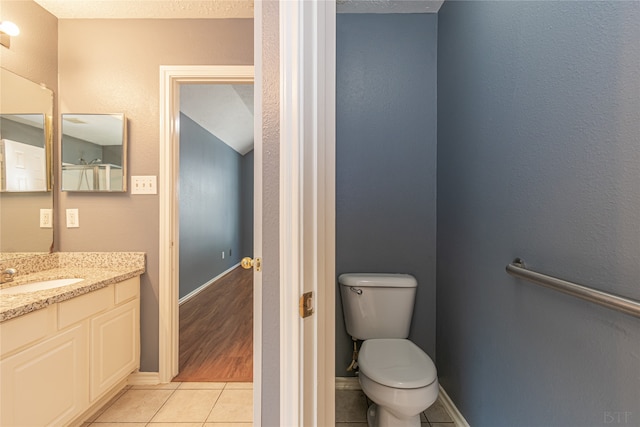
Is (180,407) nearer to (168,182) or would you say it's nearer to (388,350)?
(388,350)

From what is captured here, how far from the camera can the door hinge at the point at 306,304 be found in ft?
1.85

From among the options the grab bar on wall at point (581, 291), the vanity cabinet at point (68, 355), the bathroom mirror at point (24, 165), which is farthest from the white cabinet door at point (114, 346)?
the grab bar on wall at point (581, 291)

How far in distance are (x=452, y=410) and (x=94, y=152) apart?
276cm

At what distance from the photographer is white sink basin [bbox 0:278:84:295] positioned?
4.36 ft

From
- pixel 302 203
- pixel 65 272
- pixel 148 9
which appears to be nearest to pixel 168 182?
pixel 65 272

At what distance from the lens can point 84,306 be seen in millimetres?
1389

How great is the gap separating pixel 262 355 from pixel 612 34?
4.10ft

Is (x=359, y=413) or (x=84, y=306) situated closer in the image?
(x=84, y=306)

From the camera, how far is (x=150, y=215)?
1818 mm

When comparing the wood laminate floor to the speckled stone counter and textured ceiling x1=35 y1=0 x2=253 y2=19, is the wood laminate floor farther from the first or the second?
textured ceiling x1=35 y1=0 x2=253 y2=19

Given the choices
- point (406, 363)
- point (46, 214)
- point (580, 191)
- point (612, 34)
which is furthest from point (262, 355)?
point (46, 214)

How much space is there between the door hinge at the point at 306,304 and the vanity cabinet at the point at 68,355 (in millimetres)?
1299

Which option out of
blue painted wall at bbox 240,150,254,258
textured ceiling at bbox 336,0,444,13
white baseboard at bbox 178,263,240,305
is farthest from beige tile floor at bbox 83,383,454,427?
blue painted wall at bbox 240,150,254,258

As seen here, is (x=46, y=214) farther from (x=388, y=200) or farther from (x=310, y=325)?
(x=388, y=200)
